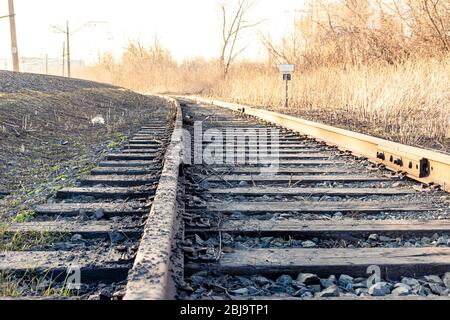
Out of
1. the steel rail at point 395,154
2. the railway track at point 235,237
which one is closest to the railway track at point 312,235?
the railway track at point 235,237

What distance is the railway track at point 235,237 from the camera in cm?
168

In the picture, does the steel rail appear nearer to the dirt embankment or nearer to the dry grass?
the dry grass

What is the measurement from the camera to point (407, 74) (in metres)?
7.60

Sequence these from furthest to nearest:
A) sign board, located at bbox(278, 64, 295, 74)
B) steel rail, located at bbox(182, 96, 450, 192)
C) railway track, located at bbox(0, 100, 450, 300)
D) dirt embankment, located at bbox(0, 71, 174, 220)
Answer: sign board, located at bbox(278, 64, 295, 74), dirt embankment, located at bbox(0, 71, 174, 220), steel rail, located at bbox(182, 96, 450, 192), railway track, located at bbox(0, 100, 450, 300)

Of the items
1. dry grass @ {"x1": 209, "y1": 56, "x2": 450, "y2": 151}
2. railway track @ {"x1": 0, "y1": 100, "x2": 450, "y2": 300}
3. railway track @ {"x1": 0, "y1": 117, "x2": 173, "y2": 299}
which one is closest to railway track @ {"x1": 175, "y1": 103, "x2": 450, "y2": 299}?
railway track @ {"x1": 0, "y1": 100, "x2": 450, "y2": 300}

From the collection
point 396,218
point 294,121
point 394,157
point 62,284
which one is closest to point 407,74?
point 294,121

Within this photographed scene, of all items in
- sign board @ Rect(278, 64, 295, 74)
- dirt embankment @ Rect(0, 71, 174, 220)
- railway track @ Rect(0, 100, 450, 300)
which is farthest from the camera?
sign board @ Rect(278, 64, 295, 74)

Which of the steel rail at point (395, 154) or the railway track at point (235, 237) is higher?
the steel rail at point (395, 154)

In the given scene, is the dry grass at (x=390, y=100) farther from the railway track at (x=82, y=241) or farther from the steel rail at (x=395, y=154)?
the railway track at (x=82, y=241)

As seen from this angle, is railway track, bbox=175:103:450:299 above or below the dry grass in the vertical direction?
below

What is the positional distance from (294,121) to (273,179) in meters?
3.83

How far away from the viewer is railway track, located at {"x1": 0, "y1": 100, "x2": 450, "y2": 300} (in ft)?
5.52
